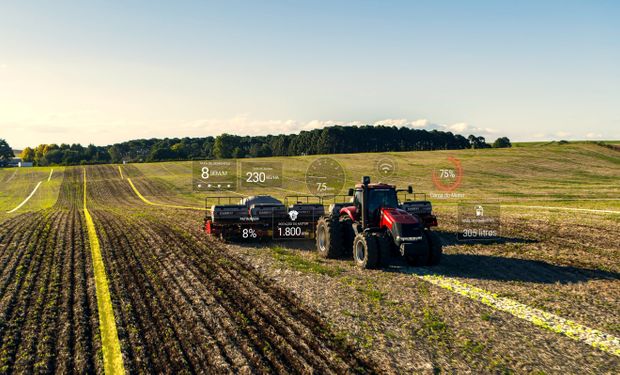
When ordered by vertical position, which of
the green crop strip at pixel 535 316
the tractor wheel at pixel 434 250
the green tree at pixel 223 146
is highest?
the green tree at pixel 223 146

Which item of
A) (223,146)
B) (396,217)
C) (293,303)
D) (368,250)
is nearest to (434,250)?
(396,217)

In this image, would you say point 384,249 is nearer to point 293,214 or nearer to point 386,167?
point 293,214

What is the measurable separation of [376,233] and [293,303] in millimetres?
4085

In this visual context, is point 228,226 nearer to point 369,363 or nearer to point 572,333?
point 369,363

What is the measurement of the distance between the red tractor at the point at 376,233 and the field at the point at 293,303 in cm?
42

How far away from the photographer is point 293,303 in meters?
9.98

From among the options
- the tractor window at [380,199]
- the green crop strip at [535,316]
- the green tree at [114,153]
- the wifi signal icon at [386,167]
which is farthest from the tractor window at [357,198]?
the green tree at [114,153]

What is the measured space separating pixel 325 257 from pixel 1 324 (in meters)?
8.73

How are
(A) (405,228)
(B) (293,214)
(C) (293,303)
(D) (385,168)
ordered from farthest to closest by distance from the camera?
(D) (385,168)
(B) (293,214)
(A) (405,228)
(C) (293,303)

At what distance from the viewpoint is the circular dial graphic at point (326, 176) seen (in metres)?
42.8

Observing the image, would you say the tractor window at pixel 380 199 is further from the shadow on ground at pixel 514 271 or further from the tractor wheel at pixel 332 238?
the shadow on ground at pixel 514 271

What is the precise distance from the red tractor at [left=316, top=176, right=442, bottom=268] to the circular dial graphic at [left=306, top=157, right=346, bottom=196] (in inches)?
1061

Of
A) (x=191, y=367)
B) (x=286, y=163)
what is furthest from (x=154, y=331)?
(x=286, y=163)

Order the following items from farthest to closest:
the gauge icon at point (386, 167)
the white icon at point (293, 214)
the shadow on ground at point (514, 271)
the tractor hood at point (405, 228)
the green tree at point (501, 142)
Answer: the green tree at point (501, 142), the gauge icon at point (386, 167), the white icon at point (293, 214), the tractor hood at point (405, 228), the shadow on ground at point (514, 271)
